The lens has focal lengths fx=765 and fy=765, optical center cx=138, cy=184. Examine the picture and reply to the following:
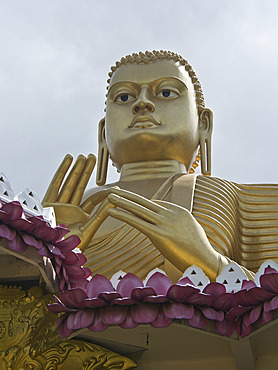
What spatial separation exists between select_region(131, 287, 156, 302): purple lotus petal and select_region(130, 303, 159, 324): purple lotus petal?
5cm

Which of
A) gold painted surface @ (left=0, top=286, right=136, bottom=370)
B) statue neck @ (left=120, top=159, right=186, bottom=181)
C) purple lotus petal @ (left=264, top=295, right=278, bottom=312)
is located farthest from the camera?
statue neck @ (left=120, top=159, right=186, bottom=181)

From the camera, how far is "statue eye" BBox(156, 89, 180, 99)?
692cm

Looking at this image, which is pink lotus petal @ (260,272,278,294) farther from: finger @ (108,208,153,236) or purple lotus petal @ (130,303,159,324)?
finger @ (108,208,153,236)

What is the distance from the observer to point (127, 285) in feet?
11.6

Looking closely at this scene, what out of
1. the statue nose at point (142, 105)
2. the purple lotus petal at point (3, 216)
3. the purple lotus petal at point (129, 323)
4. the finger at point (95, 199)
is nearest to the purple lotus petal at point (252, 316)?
the purple lotus petal at point (129, 323)

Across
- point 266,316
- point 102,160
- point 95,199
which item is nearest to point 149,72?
point 102,160

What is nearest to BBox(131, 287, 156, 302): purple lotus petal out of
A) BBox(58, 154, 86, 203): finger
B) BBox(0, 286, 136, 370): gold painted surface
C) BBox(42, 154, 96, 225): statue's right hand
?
BBox(0, 286, 136, 370): gold painted surface

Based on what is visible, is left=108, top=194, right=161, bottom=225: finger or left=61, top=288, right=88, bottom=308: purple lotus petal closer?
left=61, top=288, right=88, bottom=308: purple lotus petal

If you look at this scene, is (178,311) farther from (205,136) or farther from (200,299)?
(205,136)

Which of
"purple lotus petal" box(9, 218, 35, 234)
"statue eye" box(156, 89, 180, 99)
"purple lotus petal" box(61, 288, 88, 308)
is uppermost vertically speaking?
"statue eye" box(156, 89, 180, 99)

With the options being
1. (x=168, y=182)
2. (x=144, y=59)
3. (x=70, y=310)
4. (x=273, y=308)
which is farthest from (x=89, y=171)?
(x=273, y=308)

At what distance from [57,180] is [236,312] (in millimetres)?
3068

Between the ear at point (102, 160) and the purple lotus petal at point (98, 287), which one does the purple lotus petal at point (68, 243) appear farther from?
the ear at point (102, 160)

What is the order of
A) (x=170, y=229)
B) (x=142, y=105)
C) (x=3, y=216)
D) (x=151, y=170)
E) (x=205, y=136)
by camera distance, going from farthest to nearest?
(x=205, y=136), (x=151, y=170), (x=142, y=105), (x=170, y=229), (x=3, y=216)
